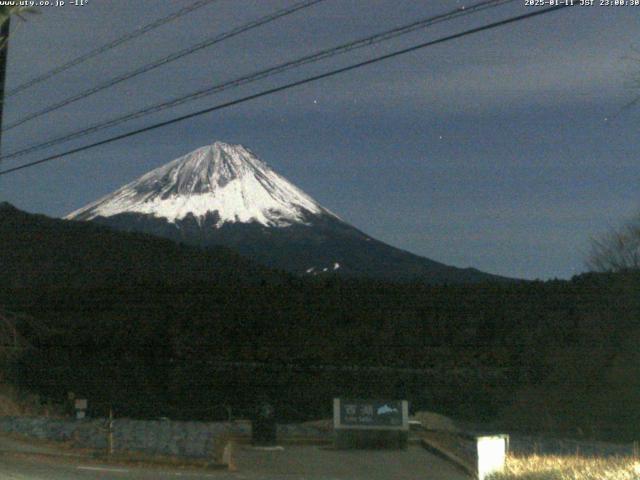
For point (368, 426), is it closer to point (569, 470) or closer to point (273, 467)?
point (273, 467)

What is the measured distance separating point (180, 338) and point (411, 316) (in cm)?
1948

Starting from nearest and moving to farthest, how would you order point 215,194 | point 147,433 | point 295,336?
point 147,433 → point 295,336 → point 215,194

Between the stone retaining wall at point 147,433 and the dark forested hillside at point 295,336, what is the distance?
366 inches

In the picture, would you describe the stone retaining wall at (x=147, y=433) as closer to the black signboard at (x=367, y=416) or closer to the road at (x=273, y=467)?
the road at (x=273, y=467)

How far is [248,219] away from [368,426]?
387ft

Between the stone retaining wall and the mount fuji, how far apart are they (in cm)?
8799

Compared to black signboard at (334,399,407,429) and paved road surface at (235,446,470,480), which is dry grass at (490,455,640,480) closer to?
paved road surface at (235,446,470,480)

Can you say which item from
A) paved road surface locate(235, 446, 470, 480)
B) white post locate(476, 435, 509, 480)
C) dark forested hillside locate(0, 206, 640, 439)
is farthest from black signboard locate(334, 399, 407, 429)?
dark forested hillside locate(0, 206, 640, 439)

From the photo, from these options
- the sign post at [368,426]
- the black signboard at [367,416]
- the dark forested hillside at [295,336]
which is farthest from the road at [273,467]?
the dark forested hillside at [295,336]

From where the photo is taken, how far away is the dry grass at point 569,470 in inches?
A: 423

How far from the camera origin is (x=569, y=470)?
11688 mm

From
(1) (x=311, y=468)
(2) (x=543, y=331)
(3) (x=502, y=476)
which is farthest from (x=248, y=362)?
(3) (x=502, y=476)

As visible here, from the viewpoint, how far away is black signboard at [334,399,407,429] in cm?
2109

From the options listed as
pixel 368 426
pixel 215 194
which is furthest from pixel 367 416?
pixel 215 194
